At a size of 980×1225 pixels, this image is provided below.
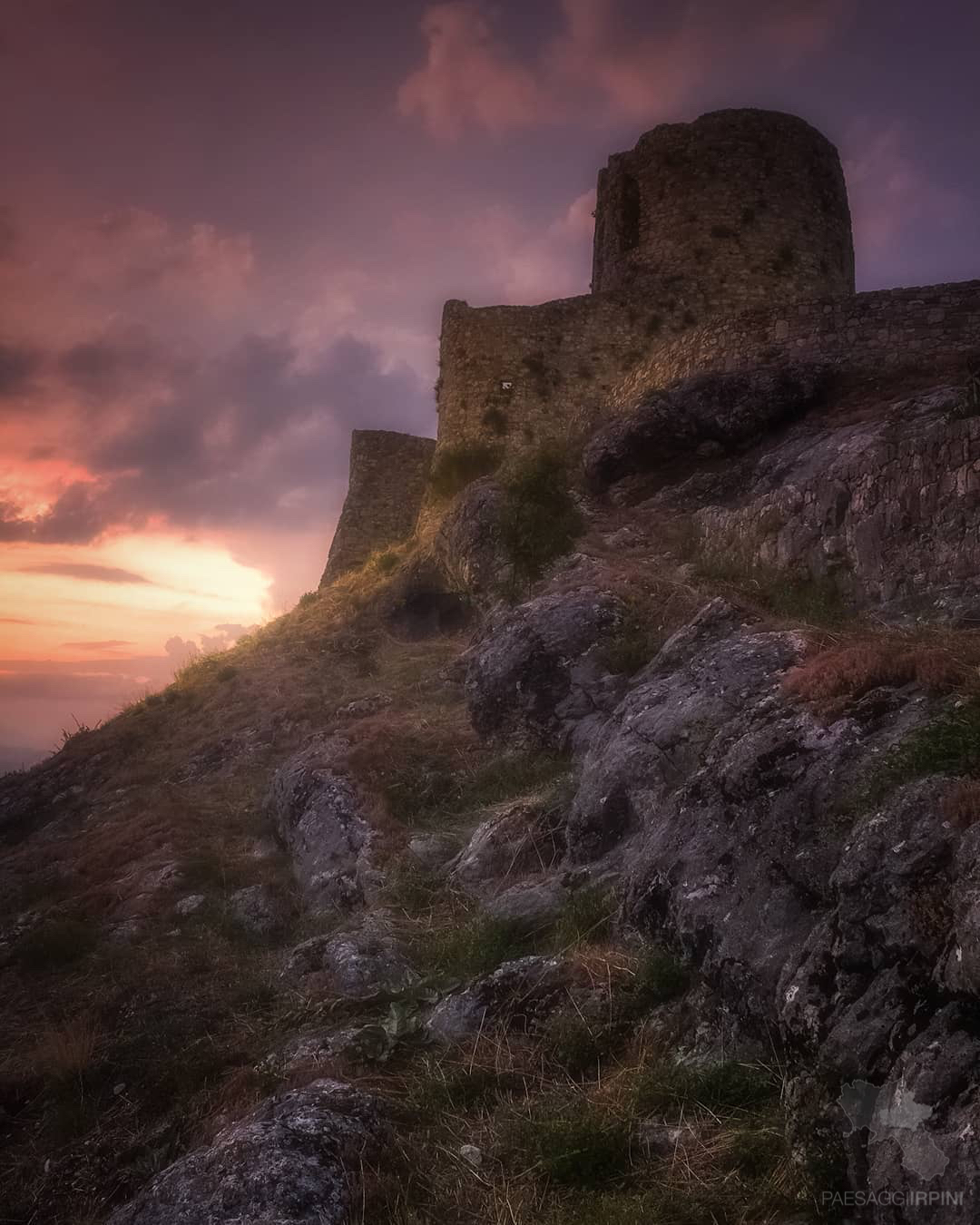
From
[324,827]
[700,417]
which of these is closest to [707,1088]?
[324,827]

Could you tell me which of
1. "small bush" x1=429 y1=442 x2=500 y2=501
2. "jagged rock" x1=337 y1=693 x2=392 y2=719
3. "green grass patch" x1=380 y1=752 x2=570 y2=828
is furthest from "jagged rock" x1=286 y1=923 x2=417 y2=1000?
"small bush" x1=429 y1=442 x2=500 y2=501

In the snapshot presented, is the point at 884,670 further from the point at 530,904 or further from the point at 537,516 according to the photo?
the point at 537,516

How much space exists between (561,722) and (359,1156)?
7294 millimetres

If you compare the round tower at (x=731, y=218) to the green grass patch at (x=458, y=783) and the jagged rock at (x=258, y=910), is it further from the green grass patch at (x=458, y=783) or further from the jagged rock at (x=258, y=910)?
the jagged rock at (x=258, y=910)

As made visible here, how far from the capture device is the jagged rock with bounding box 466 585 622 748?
1191 cm

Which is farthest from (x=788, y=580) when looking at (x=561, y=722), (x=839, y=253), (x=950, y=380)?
(x=839, y=253)

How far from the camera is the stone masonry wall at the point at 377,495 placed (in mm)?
30562

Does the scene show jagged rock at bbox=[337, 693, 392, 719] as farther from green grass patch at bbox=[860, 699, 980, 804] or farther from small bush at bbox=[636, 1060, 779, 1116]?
green grass patch at bbox=[860, 699, 980, 804]

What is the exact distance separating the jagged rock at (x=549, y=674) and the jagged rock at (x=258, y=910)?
4.01 m

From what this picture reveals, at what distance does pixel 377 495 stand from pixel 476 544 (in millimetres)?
13583

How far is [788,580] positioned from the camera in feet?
40.3

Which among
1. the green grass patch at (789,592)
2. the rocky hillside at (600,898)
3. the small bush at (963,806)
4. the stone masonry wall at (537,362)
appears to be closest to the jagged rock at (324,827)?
the rocky hillside at (600,898)

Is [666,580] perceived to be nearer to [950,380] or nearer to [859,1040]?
[950,380]

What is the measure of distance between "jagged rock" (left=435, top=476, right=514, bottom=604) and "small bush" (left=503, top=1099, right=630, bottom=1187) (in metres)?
12.8
